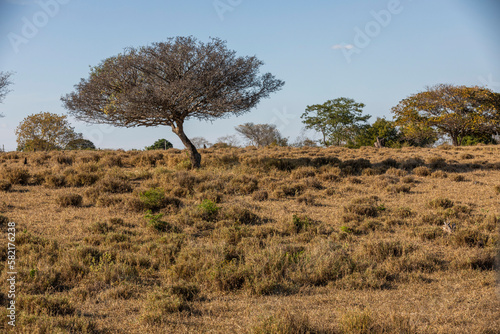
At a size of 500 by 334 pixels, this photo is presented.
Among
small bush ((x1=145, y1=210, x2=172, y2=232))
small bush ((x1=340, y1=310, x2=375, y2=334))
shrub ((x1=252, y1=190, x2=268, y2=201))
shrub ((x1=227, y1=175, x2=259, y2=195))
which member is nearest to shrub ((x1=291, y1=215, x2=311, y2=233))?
small bush ((x1=145, y1=210, x2=172, y2=232))

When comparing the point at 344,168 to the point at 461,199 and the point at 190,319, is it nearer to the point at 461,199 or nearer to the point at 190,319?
the point at 461,199

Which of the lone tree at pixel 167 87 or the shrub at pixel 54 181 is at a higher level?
the lone tree at pixel 167 87

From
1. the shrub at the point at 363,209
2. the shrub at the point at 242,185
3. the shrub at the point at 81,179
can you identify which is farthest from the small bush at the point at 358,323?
the shrub at the point at 81,179

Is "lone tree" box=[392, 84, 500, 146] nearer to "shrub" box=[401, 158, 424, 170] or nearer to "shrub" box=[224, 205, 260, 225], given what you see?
"shrub" box=[401, 158, 424, 170]

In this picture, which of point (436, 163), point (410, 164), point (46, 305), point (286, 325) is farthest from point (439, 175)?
point (46, 305)

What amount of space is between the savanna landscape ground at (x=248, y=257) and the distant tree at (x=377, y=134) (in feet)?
131

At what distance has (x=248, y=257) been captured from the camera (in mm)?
7543

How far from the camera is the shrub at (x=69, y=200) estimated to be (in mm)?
12305

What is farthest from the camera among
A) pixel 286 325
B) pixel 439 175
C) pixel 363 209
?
pixel 439 175

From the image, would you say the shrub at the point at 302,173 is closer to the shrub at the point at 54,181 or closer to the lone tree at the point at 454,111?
the shrub at the point at 54,181

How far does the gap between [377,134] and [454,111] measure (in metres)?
13.6

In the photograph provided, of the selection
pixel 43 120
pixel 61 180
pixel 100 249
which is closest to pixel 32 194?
pixel 61 180

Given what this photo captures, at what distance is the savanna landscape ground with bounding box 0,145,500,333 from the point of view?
5203mm

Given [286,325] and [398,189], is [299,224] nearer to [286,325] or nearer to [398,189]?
[286,325]
